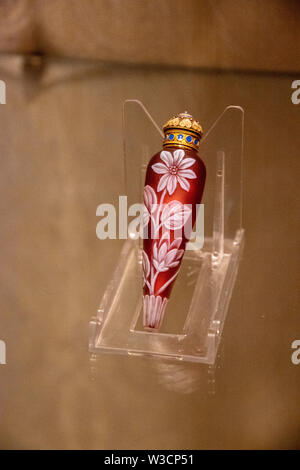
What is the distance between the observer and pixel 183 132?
5.10ft

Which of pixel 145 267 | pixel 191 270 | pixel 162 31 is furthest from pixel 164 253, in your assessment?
pixel 162 31

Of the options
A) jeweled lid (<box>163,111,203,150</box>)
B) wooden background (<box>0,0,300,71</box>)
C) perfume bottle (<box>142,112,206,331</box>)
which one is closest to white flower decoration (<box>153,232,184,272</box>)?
perfume bottle (<box>142,112,206,331</box>)

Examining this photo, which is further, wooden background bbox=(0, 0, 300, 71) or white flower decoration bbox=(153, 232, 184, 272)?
wooden background bbox=(0, 0, 300, 71)

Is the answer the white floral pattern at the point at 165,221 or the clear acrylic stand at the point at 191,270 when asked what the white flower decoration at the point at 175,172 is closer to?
the white floral pattern at the point at 165,221

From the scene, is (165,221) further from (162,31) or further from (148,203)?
(162,31)

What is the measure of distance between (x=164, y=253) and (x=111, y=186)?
400mm

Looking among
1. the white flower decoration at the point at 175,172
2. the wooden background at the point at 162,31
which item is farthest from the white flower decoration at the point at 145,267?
the wooden background at the point at 162,31

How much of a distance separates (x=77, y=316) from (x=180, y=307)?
0.58ft

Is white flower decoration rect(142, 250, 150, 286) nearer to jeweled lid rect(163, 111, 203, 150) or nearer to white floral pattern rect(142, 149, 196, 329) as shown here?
white floral pattern rect(142, 149, 196, 329)

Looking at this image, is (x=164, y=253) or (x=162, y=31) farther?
(x=162, y=31)

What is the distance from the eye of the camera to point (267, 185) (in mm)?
1874

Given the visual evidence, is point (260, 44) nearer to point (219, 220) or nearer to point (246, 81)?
point (246, 81)

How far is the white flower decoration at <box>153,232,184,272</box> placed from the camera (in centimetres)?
152

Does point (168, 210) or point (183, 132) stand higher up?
point (183, 132)
